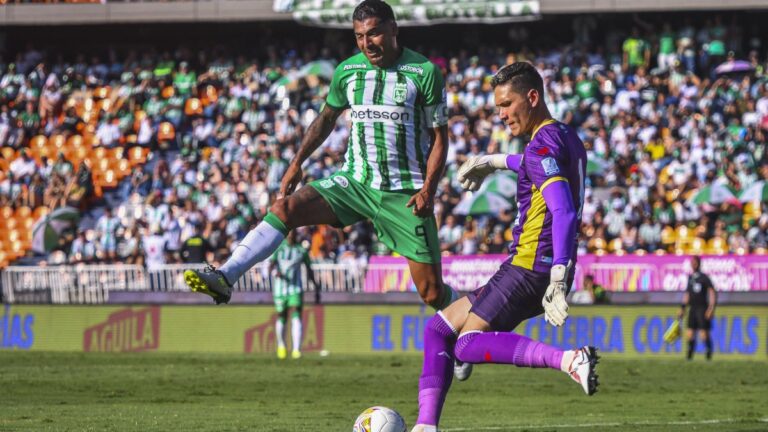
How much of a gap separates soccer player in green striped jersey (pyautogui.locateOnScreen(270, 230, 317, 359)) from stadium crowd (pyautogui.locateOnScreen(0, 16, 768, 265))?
433cm

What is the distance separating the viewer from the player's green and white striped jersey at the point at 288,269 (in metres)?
25.7

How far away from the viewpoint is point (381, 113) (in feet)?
37.7

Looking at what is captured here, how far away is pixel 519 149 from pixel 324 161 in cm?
497

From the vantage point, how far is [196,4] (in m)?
43.8

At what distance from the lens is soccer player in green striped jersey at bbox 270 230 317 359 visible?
25719 millimetres

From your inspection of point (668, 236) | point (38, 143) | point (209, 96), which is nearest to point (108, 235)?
point (38, 143)

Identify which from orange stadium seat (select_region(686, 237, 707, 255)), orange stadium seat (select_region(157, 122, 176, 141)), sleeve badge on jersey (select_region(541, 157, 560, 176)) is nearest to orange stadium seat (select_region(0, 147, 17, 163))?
orange stadium seat (select_region(157, 122, 176, 141))

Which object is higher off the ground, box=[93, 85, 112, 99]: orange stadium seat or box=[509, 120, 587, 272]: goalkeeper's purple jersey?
box=[93, 85, 112, 99]: orange stadium seat

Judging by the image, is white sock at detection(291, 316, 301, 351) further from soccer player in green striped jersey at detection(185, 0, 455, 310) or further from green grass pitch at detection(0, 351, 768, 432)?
soccer player in green striped jersey at detection(185, 0, 455, 310)

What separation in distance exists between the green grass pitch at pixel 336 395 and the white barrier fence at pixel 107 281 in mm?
5307

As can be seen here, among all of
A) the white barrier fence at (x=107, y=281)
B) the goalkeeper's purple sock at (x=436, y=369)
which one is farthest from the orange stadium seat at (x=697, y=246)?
the goalkeeper's purple sock at (x=436, y=369)

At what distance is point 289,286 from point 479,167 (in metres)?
15.9

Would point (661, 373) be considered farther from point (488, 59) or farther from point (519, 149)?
point (488, 59)

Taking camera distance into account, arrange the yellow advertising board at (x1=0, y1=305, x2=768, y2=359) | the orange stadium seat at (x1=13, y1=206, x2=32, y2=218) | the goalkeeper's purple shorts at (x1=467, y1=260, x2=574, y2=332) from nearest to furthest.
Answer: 1. the goalkeeper's purple shorts at (x1=467, y1=260, x2=574, y2=332)
2. the yellow advertising board at (x1=0, y1=305, x2=768, y2=359)
3. the orange stadium seat at (x1=13, y1=206, x2=32, y2=218)
